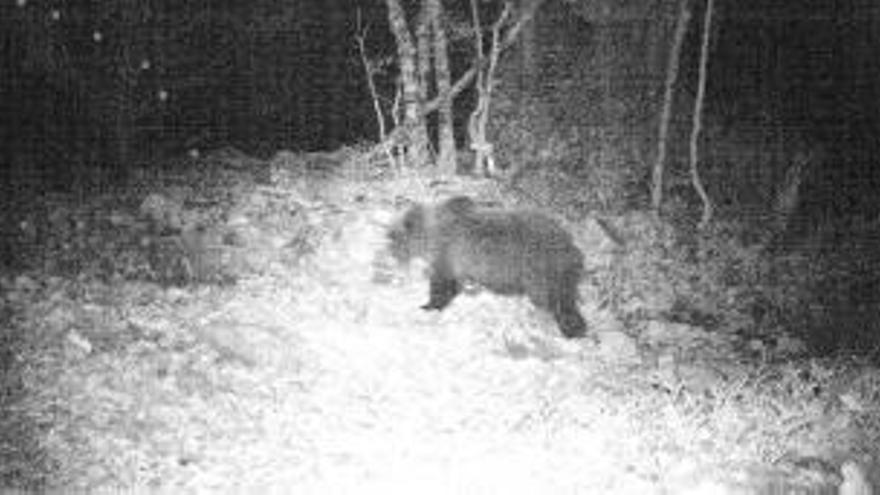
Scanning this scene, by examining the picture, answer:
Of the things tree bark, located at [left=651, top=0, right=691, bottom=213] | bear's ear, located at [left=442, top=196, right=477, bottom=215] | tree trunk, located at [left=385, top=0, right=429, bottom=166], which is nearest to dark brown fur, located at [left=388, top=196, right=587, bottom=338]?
bear's ear, located at [left=442, top=196, right=477, bottom=215]

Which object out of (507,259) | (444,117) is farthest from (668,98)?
(507,259)

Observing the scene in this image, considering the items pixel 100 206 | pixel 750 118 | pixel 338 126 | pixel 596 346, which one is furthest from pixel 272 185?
pixel 750 118

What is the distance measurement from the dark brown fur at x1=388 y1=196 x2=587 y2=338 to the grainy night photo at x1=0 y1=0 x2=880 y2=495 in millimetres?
27

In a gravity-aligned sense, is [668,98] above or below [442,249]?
above

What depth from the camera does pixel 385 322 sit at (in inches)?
362

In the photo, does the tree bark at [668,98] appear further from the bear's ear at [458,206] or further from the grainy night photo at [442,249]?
the bear's ear at [458,206]

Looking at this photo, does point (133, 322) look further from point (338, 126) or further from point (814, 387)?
point (338, 126)

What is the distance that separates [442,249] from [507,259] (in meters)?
0.67

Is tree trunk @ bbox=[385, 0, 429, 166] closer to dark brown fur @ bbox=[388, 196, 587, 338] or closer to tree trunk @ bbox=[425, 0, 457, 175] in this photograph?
tree trunk @ bbox=[425, 0, 457, 175]

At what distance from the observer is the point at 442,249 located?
9797 millimetres

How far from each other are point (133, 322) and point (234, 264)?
1.68 m

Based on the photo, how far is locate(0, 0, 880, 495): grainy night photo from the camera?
23.5 ft

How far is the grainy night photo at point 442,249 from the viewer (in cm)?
718

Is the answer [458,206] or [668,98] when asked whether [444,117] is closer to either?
[668,98]
